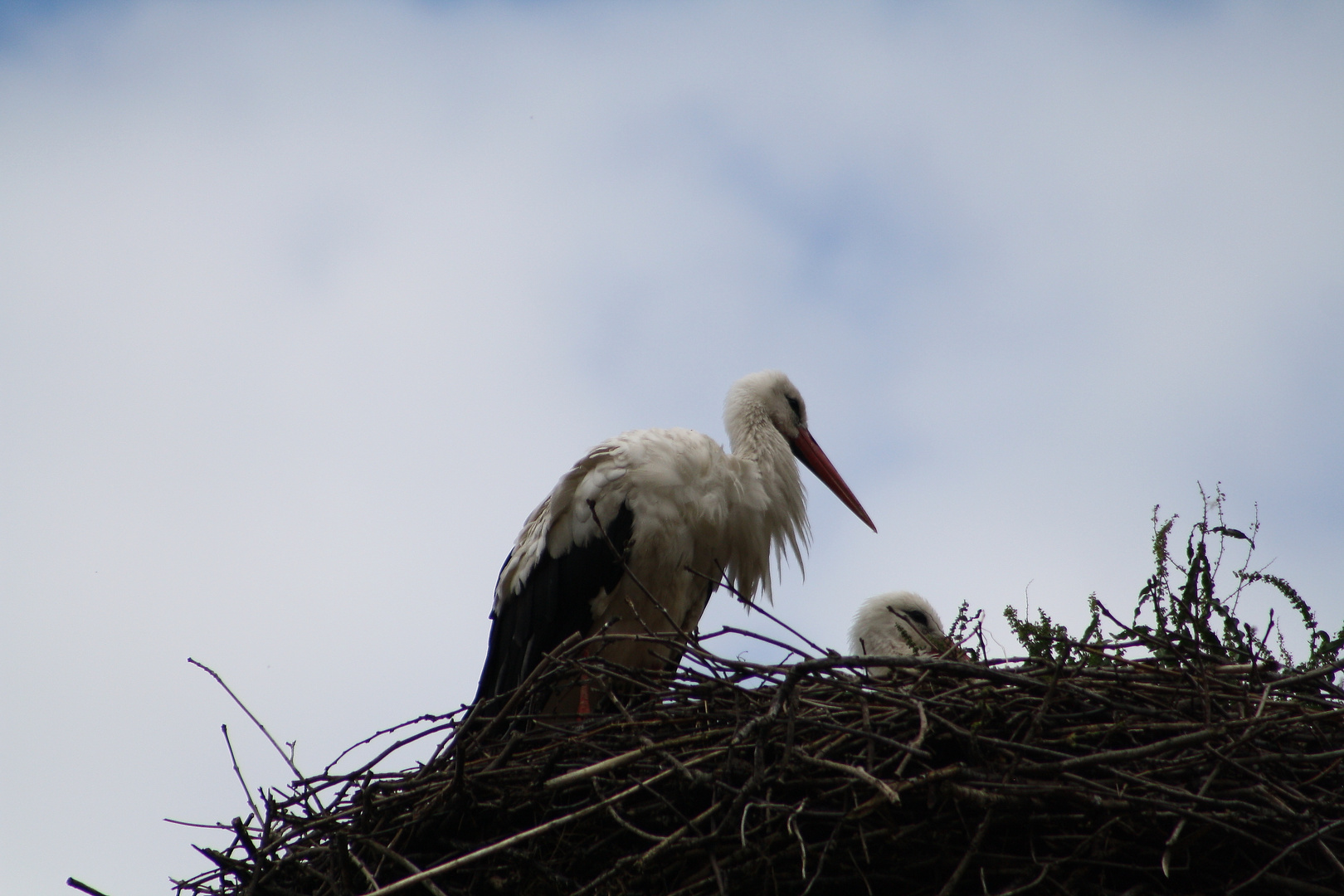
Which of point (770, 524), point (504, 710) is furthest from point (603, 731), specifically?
point (770, 524)

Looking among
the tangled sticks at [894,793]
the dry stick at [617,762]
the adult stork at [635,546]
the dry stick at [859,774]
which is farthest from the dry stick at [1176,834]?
the adult stork at [635,546]

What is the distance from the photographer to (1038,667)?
2385mm

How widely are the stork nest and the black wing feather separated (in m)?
0.91

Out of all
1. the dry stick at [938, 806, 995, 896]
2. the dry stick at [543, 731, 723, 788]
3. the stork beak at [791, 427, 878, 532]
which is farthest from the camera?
the stork beak at [791, 427, 878, 532]

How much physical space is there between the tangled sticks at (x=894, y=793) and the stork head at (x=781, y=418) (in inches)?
63.7

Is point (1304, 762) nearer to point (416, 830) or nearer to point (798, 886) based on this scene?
point (798, 886)

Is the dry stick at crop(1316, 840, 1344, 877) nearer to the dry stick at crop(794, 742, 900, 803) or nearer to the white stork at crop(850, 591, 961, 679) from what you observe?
the dry stick at crop(794, 742, 900, 803)

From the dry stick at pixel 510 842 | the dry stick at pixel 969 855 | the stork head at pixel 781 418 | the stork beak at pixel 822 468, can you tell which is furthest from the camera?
the stork beak at pixel 822 468

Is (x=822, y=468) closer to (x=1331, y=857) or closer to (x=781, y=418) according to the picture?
(x=781, y=418)

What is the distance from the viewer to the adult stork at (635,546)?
3.55m

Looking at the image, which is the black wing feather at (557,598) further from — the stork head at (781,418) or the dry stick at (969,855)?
the dry stick at (969,855)

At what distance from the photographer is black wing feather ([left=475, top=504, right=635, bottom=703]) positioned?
3.54 metres

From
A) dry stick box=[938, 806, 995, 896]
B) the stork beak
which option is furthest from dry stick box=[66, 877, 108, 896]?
the stork beak

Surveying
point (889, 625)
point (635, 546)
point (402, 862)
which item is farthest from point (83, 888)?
point (889, 625)
